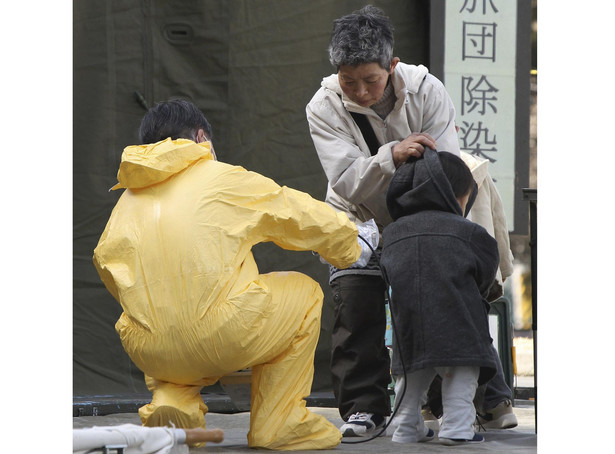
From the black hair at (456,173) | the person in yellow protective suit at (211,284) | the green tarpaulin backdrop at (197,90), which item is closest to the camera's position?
the person in yellow protective suit at (211,284)

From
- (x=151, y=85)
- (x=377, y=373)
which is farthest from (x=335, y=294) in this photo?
(x=151, y=85)

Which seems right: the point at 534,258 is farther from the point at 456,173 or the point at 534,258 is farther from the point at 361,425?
the point at 361,425

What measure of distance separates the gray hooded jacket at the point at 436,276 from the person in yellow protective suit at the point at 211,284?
23cm

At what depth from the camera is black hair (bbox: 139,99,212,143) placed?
297 cm

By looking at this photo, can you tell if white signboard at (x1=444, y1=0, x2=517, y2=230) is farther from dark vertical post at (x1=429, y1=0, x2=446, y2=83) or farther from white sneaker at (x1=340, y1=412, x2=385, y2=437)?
white sneaker at (x1=340, y1=412, x2=385, y2=437)

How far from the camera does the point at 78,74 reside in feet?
15.6

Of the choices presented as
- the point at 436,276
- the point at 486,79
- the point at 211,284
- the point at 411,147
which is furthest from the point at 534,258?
the point at 486,79

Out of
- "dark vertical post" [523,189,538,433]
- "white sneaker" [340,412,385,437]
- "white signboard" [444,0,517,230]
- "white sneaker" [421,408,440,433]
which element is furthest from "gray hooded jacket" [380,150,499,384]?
"white signboard" [444,0,517,230]

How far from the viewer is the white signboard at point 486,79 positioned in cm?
485

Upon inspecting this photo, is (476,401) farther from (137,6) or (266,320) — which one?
(137,6)

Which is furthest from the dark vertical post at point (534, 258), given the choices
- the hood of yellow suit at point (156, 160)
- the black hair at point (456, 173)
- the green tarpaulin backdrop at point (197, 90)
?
the green tarpaulin backdrop at point (197, 90)

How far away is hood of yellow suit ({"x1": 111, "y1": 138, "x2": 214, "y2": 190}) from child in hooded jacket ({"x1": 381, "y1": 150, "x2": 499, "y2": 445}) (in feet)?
2.33

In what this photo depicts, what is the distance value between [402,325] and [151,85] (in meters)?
2.35

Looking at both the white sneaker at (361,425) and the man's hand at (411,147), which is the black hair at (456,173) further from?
the white sneaker at (361,425)
